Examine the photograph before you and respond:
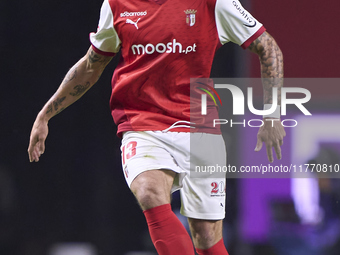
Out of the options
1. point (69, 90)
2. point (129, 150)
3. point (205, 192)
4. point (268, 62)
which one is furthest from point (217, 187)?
point (69, 90)

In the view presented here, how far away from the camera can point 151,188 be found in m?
2.05

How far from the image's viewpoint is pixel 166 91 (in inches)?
91.9

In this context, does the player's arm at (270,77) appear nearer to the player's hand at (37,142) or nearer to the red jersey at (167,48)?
the red jersey at (167,48)

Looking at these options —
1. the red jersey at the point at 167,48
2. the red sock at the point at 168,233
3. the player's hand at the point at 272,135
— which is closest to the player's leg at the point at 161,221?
the red sock at the point at 168,233

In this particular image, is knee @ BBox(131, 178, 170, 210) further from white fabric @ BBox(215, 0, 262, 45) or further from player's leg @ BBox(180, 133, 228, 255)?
white fabric @ BBox(215, 0, 262, 45)

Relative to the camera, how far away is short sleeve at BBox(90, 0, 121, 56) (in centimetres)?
243

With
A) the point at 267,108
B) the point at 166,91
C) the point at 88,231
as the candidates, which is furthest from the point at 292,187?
the point at 166,91

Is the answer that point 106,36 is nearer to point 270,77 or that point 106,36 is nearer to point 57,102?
point 57,102

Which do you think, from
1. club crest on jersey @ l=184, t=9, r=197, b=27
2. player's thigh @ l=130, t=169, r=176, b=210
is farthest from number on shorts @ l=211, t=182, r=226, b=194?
club crest on jersey @ l=184, t=9, r=197, b=27

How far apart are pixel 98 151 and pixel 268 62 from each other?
2307 millimetres

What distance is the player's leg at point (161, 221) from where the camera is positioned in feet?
6.63

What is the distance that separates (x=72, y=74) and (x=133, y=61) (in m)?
0.43

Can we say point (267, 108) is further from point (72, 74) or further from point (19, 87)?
point (19, 87)

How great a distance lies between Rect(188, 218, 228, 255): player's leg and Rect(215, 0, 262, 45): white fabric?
0.87 metres
